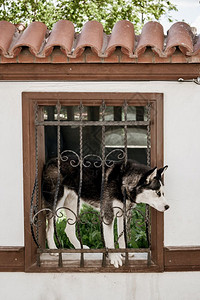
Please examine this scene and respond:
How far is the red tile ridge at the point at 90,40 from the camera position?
3008 mm

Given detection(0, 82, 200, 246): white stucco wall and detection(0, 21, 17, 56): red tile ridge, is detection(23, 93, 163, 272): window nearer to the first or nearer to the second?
detection(0, 82, 200, 246): white stucco wall

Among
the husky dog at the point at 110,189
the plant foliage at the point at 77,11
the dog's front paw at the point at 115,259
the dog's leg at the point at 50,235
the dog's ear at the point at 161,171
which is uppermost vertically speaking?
the plant foliage at the point at 77,11

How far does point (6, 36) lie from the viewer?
10.4 ft

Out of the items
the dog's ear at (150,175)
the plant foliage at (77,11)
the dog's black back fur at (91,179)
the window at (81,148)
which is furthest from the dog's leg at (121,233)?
the plant foliage at (77,11)

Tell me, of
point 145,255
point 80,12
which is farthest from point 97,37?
point 80,12

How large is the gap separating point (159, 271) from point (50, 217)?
1080 mm

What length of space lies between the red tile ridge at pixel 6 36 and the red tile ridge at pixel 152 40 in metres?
1.01

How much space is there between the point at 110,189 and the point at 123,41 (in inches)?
50.8

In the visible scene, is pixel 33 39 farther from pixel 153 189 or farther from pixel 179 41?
pixel 153 189

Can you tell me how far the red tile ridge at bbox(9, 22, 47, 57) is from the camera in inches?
119

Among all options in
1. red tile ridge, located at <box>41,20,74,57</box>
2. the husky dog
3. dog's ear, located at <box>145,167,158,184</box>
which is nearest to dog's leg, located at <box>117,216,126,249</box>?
the husky dog

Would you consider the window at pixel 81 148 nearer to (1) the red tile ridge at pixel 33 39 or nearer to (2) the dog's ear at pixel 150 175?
(2) the dog's ear at pixel 150 175

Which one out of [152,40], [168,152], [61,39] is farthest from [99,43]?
[168,152]

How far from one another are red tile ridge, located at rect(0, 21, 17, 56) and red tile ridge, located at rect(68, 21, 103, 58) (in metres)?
0.52
